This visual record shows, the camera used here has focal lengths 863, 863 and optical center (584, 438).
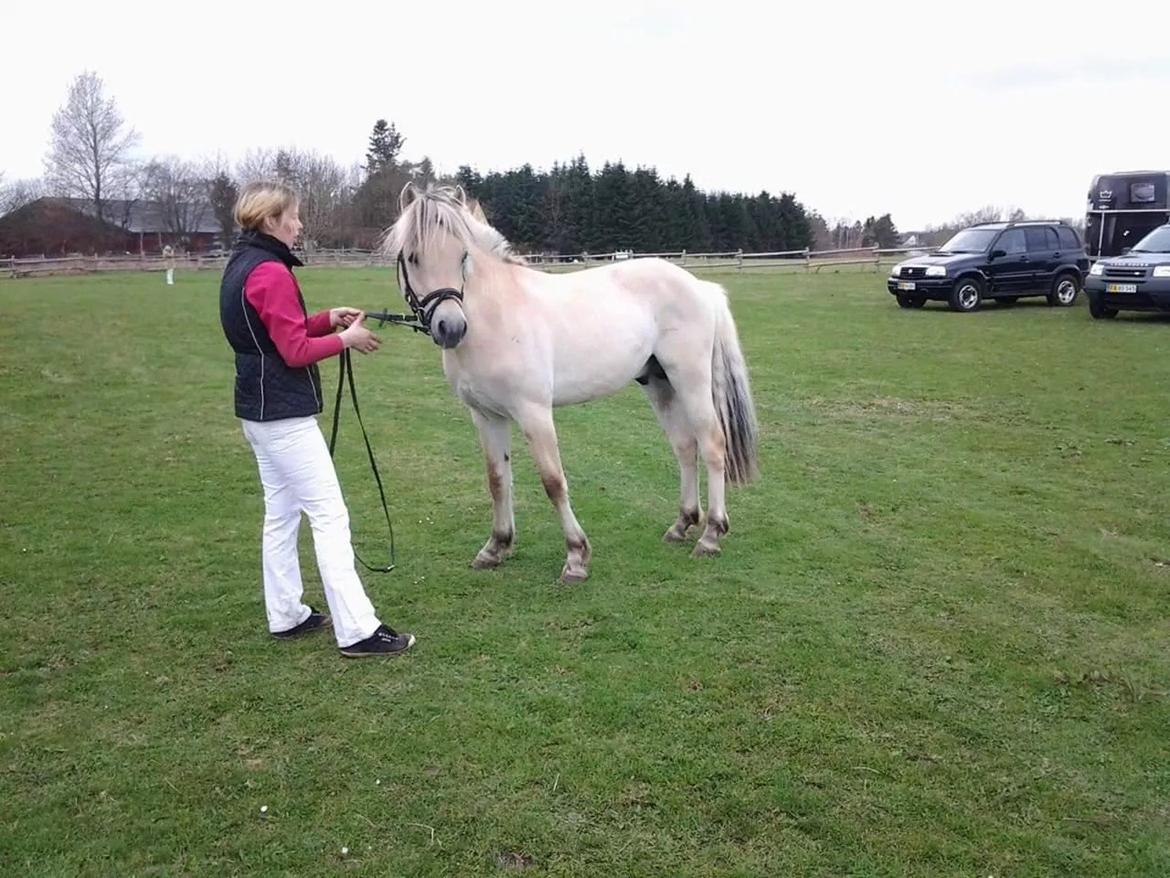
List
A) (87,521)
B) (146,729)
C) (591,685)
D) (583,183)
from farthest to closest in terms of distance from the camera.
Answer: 1. (583,183)
2. (87,521)
3. (591,685)
4. (146,729)

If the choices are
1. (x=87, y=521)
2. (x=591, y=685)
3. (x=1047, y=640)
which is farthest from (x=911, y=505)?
(x=87, y=521)

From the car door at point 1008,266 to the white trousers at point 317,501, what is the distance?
18898 mm

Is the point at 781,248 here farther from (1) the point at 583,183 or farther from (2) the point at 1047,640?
(2) the point at 1047,640

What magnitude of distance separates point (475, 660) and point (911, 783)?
6.41 ft

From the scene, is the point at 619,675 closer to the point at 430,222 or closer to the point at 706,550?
the point at 706,550

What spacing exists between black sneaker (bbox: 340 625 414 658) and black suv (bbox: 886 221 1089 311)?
18.1 meters

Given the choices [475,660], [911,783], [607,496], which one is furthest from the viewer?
[607,496]

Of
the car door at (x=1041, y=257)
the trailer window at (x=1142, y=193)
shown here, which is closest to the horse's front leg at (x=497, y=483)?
the car door at (x=1041, y=257)

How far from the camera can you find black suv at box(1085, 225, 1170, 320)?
16.1 meters

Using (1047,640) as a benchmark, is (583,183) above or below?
above

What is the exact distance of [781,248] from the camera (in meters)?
65.6

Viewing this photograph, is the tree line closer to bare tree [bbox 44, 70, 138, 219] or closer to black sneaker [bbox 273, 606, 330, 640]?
bare tree [bbox 44, 70, 138, 219]

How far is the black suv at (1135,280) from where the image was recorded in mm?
16094

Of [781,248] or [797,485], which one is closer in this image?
[797,485]
